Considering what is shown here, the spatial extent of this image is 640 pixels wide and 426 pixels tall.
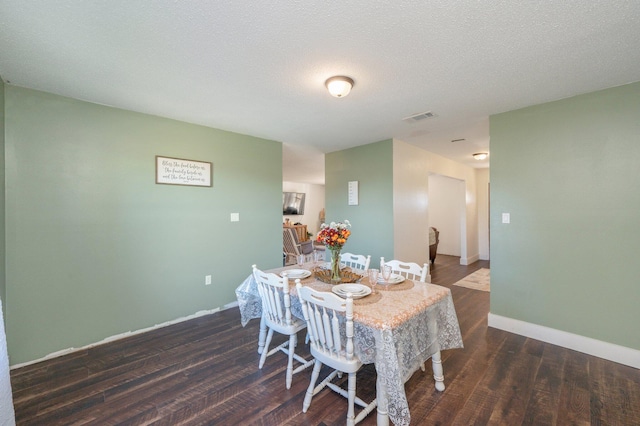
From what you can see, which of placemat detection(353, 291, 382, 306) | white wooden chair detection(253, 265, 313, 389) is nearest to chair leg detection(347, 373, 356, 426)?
placemat detection(353, 291, 382, 306)

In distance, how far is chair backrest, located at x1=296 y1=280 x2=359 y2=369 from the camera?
58.7 inches

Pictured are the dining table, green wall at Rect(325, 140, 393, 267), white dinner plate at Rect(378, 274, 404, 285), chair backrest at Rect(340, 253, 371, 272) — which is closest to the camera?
the dining table

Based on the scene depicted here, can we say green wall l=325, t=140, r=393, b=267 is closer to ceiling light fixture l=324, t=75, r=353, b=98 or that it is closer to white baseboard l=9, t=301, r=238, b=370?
ceiling light fixture l=324, t=75, r=353, b=98

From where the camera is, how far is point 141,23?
5.19 feet

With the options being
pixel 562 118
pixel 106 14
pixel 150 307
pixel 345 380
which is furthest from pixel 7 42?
pixel 562 118

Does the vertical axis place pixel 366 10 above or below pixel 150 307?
above

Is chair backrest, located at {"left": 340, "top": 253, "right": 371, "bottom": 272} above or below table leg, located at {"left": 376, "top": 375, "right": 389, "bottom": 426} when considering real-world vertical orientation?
above

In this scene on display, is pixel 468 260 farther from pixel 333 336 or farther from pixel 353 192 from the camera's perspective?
pixel 333 336

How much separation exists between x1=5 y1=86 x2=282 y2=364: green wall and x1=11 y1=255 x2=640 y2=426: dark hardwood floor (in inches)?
15.0

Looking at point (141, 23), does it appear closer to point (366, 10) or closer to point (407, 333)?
point (366, 10)

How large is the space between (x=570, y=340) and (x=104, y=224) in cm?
476

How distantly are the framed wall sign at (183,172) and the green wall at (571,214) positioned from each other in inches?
138

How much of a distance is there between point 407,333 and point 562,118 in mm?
2701

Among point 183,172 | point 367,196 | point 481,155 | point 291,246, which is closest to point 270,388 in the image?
point 183,172
